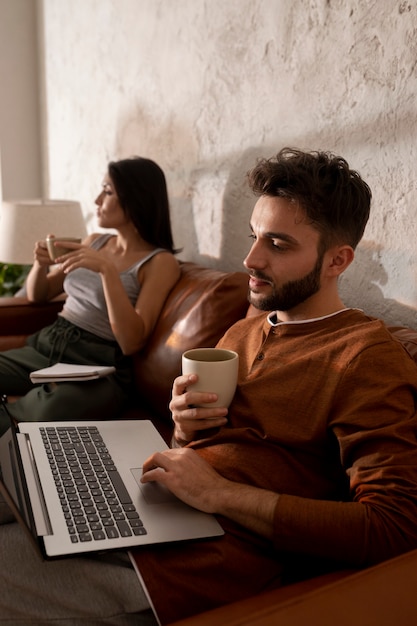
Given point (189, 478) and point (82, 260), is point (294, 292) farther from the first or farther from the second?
point (82, 260)

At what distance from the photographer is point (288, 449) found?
3.71 feet

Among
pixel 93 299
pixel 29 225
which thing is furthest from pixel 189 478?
pixel 29 225

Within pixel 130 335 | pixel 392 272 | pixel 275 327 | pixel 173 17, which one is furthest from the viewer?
pixel 173 17

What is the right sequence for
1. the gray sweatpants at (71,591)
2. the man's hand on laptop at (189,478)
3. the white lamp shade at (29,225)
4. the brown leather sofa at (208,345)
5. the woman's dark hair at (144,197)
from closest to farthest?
the brown leather sofa at (208,345), the gray sweatpants at (71,591), the man's hand on laptop at (189,478), the woman's dark hair at (144,197), the white lamp shade at (29,225)

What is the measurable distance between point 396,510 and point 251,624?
0.31 meters

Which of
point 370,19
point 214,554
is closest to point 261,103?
point 370,19

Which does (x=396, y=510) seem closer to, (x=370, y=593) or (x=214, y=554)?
(x=370, y=593)

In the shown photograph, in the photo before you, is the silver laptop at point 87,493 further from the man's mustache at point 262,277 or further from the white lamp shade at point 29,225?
the white lamp shade at point 29,225

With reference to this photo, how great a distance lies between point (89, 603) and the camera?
3.05 ft

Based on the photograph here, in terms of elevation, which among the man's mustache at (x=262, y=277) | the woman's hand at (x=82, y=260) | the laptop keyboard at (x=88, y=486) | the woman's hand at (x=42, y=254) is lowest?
the laptop keyboard at (x=88, y=486)

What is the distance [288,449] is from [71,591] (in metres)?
0.42

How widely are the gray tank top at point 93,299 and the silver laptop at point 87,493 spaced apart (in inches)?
27.4

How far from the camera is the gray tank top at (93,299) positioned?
6.79 ft

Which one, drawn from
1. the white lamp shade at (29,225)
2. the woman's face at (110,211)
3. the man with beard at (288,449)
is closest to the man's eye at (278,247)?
the man with beard at (288,449)
